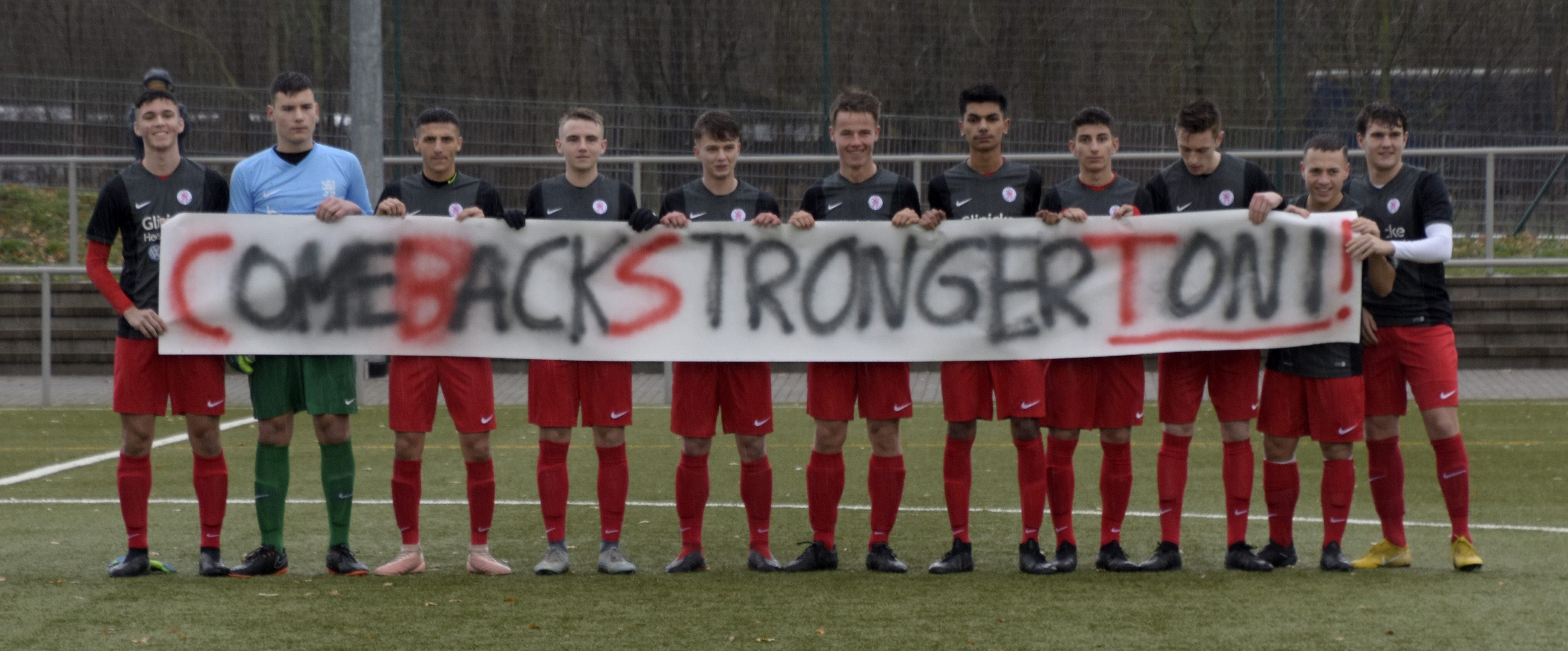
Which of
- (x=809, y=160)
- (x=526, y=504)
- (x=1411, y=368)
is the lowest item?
(x=526, y=504)

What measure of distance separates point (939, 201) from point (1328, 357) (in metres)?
1.62

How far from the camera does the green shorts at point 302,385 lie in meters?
6.10

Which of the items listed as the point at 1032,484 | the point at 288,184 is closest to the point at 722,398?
the point at 1032,484

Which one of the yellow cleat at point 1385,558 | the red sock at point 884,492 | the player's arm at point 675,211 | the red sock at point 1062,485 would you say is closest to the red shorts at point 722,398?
the red sock at point 884,492

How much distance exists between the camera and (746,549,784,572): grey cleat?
20.0 feet

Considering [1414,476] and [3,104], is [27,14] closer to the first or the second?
[3,104]

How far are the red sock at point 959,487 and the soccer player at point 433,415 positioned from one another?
172 centimetres

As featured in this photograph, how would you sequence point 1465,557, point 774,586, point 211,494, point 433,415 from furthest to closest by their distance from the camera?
point 211,494, point 433,415, point 1465,557, point 774,586

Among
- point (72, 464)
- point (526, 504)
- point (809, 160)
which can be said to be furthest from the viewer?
point (809, 160)

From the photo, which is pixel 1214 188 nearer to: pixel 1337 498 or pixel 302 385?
pixel 1337 498

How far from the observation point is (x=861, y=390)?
6242mm

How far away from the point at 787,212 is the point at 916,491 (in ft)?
18.3

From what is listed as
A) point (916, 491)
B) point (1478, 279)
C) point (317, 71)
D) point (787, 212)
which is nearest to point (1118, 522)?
point (916, 491)

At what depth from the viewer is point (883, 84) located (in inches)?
679
